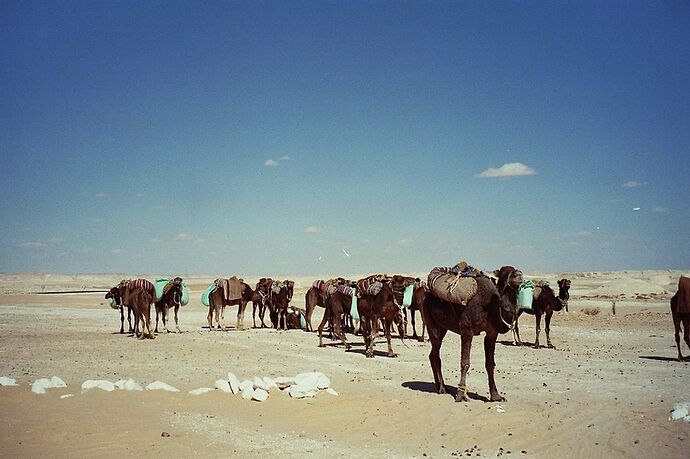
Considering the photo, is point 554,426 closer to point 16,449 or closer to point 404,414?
point 404,414

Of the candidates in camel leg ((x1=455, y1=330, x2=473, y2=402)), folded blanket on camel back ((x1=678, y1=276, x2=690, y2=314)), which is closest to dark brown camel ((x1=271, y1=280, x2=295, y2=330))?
folded blanket on camel back ((x1=678, y1=276, x2=690, y2=314))

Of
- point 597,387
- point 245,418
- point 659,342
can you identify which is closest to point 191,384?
point 245,418

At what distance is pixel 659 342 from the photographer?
21.8 meters

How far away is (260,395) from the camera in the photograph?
1140 centimetres

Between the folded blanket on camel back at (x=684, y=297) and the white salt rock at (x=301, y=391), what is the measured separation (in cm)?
1199

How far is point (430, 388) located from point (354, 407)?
2.69m

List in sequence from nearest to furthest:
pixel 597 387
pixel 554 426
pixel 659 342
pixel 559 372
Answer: pixel 554 426, pixel 597 387, pixel 559 372, pixel 659 342

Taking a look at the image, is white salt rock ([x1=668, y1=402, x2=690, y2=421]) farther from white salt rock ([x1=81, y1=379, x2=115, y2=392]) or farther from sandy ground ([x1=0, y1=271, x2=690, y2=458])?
white salt rock ([x1=81, y1=379, x2=115, y2=392])

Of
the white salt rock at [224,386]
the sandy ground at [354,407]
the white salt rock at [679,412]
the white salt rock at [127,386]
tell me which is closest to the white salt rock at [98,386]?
the white salt rock at [127,386]

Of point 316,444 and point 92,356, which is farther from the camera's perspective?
point 92,356

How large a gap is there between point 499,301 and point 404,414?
9.55 ft

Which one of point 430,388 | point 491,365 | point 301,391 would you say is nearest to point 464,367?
point 491,365

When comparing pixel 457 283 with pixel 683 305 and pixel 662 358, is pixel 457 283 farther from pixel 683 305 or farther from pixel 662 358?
pixel 662 358

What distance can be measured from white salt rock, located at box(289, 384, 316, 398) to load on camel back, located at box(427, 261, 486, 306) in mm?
3377
